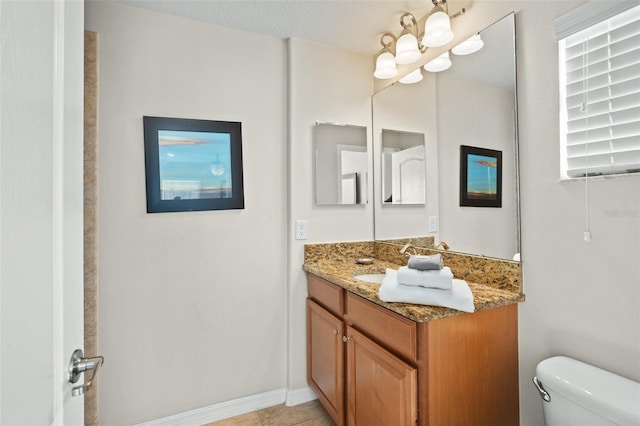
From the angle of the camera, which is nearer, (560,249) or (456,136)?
(560,249)

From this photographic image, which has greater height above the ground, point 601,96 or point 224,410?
point 601,96

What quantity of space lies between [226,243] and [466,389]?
4.82 feet

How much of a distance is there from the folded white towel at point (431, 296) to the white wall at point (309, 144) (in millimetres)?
940

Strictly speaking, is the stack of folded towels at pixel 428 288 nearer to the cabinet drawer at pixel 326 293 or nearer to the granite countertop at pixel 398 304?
the granite countertop at pixel 398 304

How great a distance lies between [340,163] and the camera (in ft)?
7.30

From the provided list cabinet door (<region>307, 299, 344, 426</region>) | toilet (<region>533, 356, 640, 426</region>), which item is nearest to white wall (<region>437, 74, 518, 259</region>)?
toilet (<region>533, 356, 640, 426</region>)

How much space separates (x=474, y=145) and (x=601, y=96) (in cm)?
55

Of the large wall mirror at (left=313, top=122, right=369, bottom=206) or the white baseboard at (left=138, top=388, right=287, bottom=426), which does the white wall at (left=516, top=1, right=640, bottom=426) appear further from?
the white baseboard at (left=138, top=388, right=287, bottom=426)

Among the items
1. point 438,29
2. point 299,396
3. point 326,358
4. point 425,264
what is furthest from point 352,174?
point 299,396

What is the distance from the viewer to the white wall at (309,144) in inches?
82.7
